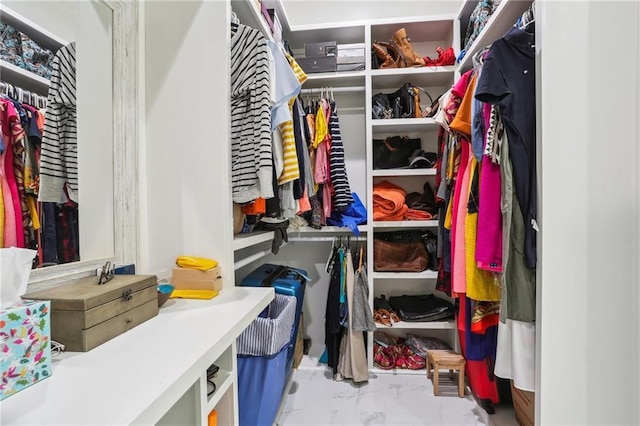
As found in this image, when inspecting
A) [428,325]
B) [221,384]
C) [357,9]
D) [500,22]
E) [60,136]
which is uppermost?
[357,9]

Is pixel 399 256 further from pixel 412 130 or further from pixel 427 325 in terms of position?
pixel 412 130

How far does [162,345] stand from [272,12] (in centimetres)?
181

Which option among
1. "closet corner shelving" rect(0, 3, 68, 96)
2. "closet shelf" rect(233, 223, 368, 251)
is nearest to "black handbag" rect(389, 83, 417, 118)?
"closet shelf" rect(233, 223, 368, 251)

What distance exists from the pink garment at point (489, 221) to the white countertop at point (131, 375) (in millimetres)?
906

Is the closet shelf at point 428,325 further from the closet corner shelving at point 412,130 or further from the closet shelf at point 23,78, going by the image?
the closet shelf at point 23,78

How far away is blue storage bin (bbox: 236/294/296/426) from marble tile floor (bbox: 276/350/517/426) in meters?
0.35

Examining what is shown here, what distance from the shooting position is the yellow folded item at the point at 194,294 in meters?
0.98

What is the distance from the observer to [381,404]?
5.49ft

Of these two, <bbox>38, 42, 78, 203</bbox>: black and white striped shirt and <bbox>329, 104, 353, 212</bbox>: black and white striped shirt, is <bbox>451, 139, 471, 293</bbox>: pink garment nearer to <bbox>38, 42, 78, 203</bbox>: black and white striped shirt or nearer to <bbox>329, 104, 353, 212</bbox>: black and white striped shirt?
<bbox>329, 104, 353, 212</bbox>: black and white striped shirt

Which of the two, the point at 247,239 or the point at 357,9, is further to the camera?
the point at 357,9

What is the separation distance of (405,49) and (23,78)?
6.39 ft

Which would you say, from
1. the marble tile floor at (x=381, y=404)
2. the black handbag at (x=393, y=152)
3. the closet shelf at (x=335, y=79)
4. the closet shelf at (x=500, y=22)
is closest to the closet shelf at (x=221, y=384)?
the marble tile floor at (x=381, y=404)

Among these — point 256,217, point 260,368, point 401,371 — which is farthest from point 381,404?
point 256,217

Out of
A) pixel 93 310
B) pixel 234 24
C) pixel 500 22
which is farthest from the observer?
pixel 500 22
